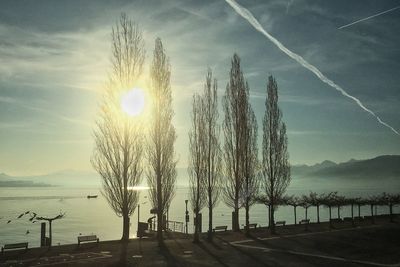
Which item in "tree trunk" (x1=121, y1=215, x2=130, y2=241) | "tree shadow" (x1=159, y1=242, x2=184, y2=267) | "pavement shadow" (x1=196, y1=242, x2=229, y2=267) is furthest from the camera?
"tree trunk" (x1=121, y1=215, x2=130, y2=241)

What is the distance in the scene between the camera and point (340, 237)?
3338 cm

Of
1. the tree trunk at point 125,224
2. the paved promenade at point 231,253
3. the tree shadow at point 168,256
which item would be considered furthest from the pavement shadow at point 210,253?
the tree trunk at point 125,224

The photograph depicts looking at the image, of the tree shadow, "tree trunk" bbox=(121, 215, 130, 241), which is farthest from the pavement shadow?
"tree trunk" bbox=(121, 215, 130, 241)

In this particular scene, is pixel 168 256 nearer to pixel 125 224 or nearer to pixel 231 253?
pixel 231 253

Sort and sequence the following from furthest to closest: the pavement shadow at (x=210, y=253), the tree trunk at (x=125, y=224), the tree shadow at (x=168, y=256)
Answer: the tree trunk at (x=125, y=224) → the pavement shadow at (x=210, y=253) → the tree shadow at (x=168, y=256)

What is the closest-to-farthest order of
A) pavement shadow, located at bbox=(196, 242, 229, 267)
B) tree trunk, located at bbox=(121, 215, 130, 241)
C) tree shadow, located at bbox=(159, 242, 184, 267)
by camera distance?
tree shadow, located at bbox=(159, 242, 184, 267) → pavement shadow, located at bbox=(196, 242, 229, 267) → tree trunk, located at bbox=(121, 215, 130, 241)

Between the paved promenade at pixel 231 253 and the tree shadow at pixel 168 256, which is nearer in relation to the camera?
the tree shadow at pixel 168 256

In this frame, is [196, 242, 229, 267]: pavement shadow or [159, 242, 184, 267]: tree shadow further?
[196, 242, 229, 267]: pavement shadow

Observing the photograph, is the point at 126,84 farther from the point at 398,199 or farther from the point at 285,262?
the point at 398,199

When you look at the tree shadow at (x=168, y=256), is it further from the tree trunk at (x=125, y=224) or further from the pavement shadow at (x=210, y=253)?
the tree trunk at (x=125, y=224)

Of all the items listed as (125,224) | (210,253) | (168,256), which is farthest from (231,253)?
(125,224)

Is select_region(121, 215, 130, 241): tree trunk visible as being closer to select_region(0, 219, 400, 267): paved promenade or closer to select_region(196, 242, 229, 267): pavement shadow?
select_region(0, 219, 400, 267): paved promenade

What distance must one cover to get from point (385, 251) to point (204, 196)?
15.0 m

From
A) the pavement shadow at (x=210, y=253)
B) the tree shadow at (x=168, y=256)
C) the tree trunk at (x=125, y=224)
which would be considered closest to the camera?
the tree shadow at (x=168, y=256)
